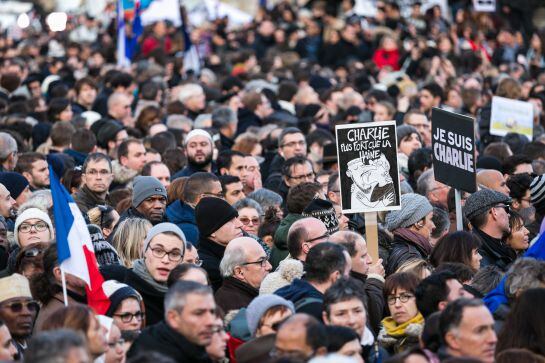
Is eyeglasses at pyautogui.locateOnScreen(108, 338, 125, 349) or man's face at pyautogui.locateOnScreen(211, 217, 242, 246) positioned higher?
eyeglasses at pyautogui.locateOnScreen(108, 338, 125, 349)

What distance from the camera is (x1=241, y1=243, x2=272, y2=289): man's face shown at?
9773mm

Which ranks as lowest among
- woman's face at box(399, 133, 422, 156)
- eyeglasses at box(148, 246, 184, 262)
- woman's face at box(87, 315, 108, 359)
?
woman's face at box(399, 133, 422, 156)

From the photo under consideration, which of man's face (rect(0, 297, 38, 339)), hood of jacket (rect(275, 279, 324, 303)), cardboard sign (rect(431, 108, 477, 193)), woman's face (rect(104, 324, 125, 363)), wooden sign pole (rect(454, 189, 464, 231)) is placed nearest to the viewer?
woman's face (rect(104, 324, 125, 363))

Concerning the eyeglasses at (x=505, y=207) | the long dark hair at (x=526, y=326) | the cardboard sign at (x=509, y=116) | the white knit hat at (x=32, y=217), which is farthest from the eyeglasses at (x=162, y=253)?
the cardboard sign at (x=509, y=116)

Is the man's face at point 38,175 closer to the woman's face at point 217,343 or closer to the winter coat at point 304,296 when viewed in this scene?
the winter coat at point 304,296

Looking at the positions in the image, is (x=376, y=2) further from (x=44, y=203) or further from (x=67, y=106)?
(x=44, y=203)

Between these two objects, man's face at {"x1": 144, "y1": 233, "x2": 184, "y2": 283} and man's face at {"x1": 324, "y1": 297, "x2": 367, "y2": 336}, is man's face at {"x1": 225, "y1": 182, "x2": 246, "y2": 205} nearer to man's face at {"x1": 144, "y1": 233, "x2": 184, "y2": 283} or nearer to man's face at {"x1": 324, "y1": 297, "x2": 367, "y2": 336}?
man's face at {"x1": 144, "y1": 233, "x2": 184, "y2": 283}

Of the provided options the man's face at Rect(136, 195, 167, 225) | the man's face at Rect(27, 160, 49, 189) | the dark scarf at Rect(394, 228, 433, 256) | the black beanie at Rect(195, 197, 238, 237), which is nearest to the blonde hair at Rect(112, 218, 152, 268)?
the black beanie at Rect(195, 197, 238, 237)

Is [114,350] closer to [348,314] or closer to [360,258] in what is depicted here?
[348,314]

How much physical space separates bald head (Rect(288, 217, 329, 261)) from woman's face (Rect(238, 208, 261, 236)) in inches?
55.3

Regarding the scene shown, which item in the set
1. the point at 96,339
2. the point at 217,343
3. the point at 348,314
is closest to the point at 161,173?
the point at 348,314

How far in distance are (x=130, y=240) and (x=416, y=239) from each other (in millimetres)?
2083

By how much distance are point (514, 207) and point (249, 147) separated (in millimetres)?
3558

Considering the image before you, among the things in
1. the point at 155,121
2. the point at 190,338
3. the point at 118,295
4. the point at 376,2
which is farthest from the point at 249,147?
the point at 376,2
